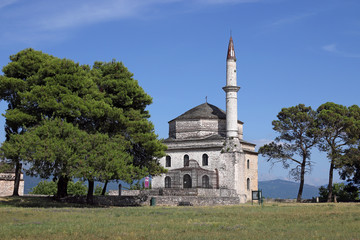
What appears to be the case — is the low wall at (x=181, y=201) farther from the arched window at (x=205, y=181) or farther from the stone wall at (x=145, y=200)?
the arched window at (x=205, y=181)

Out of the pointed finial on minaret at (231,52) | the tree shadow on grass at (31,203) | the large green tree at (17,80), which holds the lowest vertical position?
the tree shadow on grass at (31,203)

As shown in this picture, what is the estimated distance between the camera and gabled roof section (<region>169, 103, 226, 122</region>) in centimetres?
5906

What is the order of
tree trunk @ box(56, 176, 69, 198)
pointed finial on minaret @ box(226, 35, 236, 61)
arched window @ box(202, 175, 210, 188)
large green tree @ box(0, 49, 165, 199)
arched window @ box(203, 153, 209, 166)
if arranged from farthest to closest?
pointed finial on minaret @ box(226, 35, 236, 61)
arched window @ box(203, 153, 209, 166)
arched window @ box(202, 175, 210, 188)
tree trunk @ box(56, 176, 69, 198)
large green tree @ box(0, 49, 165, 199)

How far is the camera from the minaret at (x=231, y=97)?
2191 inches

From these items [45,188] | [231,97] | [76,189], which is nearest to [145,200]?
[231,97]

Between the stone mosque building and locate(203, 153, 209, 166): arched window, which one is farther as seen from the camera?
locate(203, 153, 209, 166): arched window

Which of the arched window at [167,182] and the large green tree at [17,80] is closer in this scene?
the large green tree at [17,80]

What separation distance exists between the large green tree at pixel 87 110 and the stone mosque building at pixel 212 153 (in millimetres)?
14882

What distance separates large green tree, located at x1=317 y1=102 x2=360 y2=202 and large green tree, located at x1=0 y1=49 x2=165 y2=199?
2165 cm

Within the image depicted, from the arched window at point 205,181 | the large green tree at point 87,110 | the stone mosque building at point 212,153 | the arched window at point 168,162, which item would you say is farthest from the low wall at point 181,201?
the arched window at point 168,162

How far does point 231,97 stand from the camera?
5628 cm

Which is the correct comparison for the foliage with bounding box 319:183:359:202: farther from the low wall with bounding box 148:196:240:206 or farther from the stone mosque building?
the low wall with bounding box 148:196:240:206

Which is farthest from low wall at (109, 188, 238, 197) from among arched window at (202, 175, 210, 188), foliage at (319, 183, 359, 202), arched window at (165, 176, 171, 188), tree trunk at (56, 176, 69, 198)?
tree trunk at (56, 176, 69, 198)

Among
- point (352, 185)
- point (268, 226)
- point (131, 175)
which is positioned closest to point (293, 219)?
point (268, 226)
